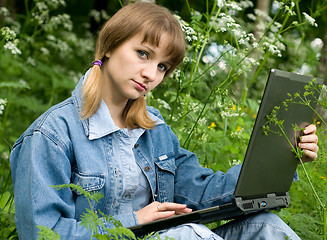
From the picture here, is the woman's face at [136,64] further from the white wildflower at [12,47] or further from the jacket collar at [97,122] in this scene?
the white wildflower at [12,47]

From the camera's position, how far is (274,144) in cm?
209

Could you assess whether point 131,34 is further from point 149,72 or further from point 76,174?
point 76,174

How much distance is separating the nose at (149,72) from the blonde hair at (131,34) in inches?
3.9

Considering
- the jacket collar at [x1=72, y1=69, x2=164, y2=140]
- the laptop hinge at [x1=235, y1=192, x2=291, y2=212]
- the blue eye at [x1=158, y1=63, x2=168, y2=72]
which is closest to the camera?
the laptop hinge at [x1=235, y1=192, x2=291, y2=212]

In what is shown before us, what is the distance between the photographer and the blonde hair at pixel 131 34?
7.27 ft

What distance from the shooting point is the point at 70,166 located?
2.04 m

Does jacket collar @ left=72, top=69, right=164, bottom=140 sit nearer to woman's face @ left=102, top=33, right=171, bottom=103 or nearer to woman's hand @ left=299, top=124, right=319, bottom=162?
woman's face @ left=102, top=33, right=171, bottom=103

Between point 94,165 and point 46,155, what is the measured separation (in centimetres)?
23

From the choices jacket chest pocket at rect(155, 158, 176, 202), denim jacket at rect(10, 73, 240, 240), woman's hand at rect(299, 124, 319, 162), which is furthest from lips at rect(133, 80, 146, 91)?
woman's hand at rect(299, 124, 319, 162)

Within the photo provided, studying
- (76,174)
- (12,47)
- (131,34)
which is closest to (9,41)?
(12,47)

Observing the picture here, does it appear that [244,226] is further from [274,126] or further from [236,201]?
[274,126]

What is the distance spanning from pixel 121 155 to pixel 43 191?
0.45 metres

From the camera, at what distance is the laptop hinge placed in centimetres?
206

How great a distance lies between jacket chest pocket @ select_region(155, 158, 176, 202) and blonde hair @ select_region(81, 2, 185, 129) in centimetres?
44
